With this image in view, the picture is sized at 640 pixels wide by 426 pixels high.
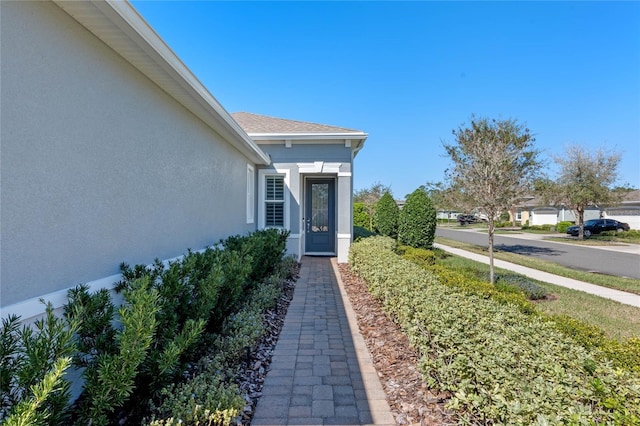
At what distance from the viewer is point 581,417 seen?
1617mm

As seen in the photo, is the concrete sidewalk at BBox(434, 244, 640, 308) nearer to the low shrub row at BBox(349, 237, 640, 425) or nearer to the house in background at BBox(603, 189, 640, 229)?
the low shrub row at BBox(349, 237, 640, 425)

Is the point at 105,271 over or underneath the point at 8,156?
underneath

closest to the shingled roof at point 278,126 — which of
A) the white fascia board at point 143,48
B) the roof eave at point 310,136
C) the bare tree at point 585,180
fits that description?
the roof eave at point 310,136

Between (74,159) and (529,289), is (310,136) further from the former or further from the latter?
(74,159)

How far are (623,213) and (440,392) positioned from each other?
4236 centimetres

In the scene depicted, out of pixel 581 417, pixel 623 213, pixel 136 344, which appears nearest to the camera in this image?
pixel 581 417

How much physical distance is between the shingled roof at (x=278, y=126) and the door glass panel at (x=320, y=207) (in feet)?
7.01

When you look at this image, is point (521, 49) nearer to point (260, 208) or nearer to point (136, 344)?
point (260, 208)

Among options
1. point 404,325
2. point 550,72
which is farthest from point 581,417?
point 550,72

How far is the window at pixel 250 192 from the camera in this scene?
897 cm

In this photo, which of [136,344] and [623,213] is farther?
[623,213]

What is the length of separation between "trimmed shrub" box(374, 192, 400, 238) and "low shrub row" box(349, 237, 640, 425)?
30.6 ft

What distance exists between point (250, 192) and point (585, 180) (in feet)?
82.4

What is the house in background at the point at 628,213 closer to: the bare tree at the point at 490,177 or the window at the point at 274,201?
the bare tree at the point at 490,177
